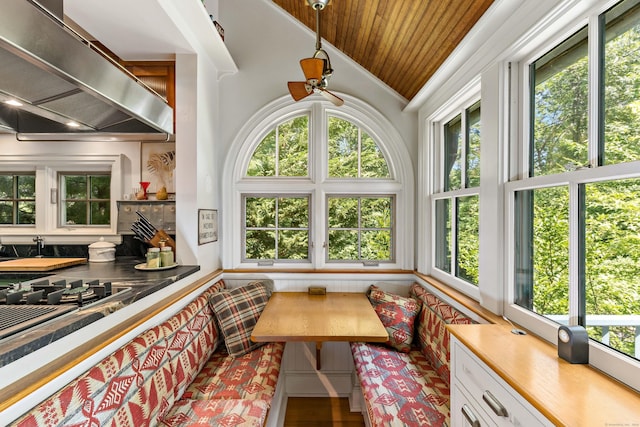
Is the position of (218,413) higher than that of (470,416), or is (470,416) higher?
(470,416)

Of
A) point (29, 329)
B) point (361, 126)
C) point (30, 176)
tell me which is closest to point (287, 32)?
point (361, 126)

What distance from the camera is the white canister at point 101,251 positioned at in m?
2.41

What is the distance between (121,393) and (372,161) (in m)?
2.48

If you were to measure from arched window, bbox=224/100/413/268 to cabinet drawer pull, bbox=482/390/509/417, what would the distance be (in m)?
1.78

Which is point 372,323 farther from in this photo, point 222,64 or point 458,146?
point 222,64

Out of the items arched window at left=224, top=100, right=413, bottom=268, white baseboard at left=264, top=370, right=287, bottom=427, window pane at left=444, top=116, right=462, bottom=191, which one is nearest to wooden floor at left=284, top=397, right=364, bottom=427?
white baseboard at left=264, top=370, right=287, bottom=427

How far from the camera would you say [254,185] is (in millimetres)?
2945

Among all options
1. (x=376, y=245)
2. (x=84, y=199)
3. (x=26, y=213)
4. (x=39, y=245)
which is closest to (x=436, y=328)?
(x=376, y=245)

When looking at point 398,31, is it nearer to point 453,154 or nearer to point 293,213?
point 453,154

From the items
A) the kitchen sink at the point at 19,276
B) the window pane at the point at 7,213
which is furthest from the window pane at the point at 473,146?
the window pane at the point at 7,213

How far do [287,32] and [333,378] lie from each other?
Answer: 3144 millimetres

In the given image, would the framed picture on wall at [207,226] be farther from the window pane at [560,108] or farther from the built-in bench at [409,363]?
the window pane at [560,108]

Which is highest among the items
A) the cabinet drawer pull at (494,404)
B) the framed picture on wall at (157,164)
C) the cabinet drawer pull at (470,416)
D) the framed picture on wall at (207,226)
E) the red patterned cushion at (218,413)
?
the framed picture on wall at (157,164)

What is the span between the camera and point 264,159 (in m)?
3.00
